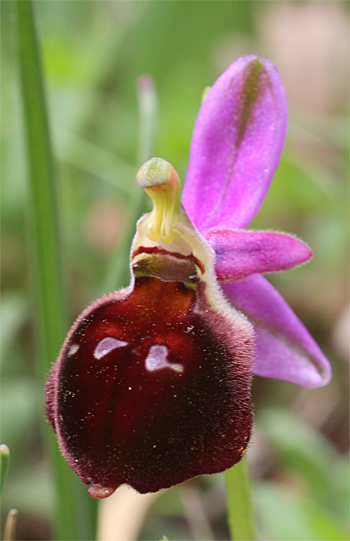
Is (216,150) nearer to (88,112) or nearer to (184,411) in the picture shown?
(184,411)

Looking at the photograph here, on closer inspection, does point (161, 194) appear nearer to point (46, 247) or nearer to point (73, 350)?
point (73, 350)

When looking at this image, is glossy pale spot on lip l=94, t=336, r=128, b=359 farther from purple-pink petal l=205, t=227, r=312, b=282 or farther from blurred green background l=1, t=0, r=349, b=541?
blurred green background l=1, t=0, r=349, b=541

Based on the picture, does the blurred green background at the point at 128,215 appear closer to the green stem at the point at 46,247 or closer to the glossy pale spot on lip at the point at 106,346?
the green stem at the point at 46,247

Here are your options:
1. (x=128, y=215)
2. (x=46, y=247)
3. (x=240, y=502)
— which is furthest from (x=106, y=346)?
(x=128, y=215)

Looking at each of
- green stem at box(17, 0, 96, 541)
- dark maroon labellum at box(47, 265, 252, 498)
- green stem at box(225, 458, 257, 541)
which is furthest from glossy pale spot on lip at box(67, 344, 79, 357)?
green stem at box(17, 0, 96, 541)

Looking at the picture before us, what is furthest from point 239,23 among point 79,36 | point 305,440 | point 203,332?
point 203,332

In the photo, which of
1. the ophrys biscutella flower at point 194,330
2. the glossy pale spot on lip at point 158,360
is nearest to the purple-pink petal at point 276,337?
the ophrys biscutella flower at point 194,330
